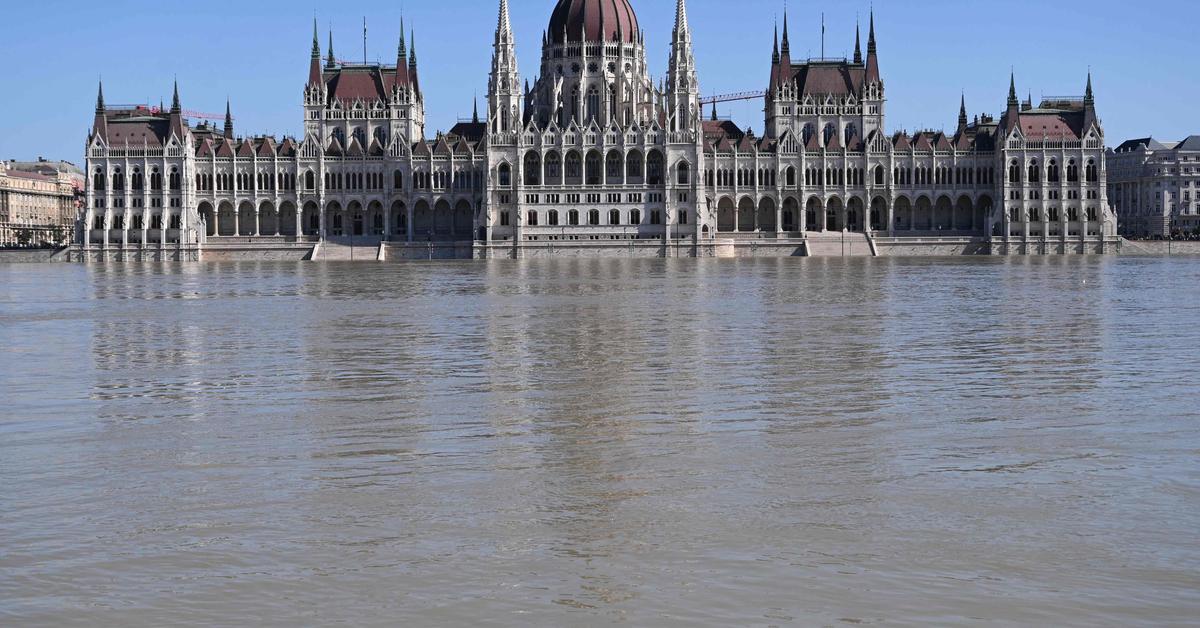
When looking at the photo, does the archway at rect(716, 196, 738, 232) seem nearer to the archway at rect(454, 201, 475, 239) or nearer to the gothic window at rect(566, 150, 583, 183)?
the gothic window at rect(566, 150, 583, 183)

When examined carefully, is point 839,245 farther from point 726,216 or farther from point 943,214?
point 943,214

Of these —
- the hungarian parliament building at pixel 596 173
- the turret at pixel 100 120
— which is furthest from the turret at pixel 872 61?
the turret at pixel 100 120

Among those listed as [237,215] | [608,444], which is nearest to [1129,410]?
[608,444]

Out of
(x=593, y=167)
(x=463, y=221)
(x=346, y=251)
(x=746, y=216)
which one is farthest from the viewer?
(x=463, y=221)

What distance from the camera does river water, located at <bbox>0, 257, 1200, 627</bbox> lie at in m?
12.1

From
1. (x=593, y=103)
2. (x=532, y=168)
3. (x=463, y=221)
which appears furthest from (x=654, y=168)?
(x=463, y=221)

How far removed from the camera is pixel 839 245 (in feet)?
452

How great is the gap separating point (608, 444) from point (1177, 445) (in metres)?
7.04

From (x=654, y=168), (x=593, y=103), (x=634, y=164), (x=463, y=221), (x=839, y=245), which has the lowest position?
(x=839, y=245)

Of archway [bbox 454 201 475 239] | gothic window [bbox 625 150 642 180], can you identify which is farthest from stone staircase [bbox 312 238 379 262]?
gothic window [bbox 625 150 642 180]

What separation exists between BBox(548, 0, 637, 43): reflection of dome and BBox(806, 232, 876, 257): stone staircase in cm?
2929

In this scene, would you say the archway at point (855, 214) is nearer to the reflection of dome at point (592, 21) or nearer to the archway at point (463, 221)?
the reflection of dome at point (592, 21)

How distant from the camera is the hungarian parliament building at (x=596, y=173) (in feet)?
460

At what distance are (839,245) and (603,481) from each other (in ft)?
405
